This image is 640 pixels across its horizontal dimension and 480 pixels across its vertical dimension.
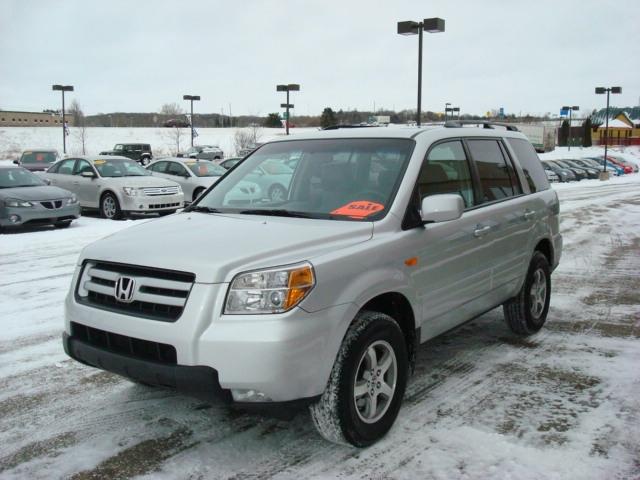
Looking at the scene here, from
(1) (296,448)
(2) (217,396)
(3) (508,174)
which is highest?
(3) (508,174)

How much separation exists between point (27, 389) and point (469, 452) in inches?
124

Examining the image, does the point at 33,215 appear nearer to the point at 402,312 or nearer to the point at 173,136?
the point at 402,312

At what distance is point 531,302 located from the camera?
5.85 m

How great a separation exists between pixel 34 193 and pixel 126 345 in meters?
11.7

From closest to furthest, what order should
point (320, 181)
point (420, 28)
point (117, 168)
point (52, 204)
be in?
1. point (320, 181)
2. point (52, 204)
3. point (117, 168)
4. point (420, 28)

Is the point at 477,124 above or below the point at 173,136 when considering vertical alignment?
below

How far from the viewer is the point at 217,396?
10.3ft

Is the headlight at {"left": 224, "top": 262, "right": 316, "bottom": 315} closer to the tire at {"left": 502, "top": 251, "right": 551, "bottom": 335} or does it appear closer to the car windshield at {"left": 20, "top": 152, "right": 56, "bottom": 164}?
the tire at {"left": 502, "top": 251, "right": 551, "bottom": 335}

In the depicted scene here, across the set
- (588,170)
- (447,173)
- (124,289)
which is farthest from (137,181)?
(588,170)

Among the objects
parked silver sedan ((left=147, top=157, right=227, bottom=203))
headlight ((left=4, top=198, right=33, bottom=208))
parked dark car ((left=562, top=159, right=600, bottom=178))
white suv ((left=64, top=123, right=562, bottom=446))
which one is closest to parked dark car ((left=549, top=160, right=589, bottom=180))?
parked dark car ((left=562, top=159, right=600, bottom=178))

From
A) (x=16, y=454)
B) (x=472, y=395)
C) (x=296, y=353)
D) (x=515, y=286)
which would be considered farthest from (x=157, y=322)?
(x=515, y=286)

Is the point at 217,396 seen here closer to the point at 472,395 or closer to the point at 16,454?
the point at 16,454

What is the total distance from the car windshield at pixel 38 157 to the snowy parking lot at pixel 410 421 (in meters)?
26.3

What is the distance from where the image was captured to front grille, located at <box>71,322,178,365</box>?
3.24 m
